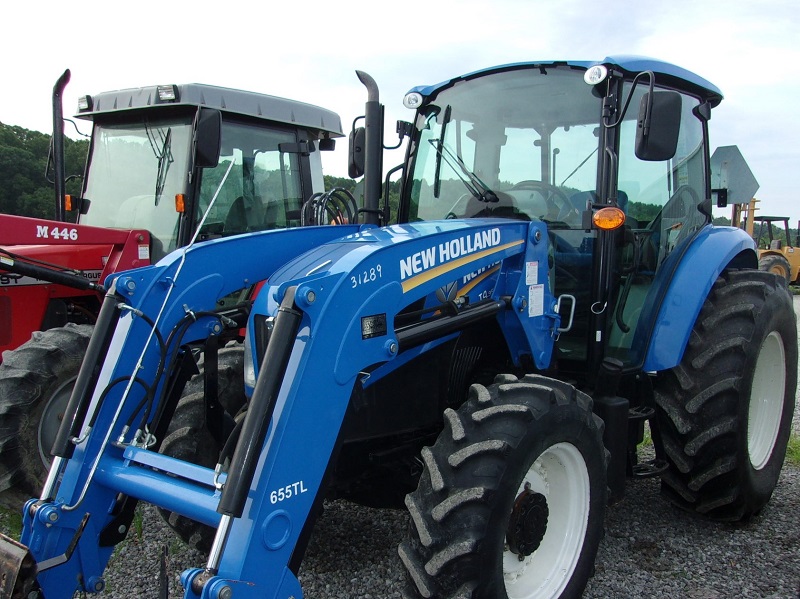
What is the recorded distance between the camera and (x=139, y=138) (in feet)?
18.2

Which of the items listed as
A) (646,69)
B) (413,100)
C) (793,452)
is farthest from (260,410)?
(793,452)

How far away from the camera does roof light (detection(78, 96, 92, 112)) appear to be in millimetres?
5702

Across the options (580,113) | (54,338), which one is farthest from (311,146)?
(580,113)

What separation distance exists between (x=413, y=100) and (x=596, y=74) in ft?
3.40

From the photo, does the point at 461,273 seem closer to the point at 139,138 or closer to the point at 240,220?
the point at 240,220

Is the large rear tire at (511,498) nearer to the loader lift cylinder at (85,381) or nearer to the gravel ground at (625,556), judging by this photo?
the gravel ground at (625,556)

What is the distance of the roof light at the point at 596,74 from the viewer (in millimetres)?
3211

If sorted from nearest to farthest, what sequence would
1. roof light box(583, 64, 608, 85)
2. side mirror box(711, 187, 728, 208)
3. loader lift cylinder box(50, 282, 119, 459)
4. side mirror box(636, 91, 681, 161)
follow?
loader lift cylinder box(50, 282, 119, 459) → side mirror box(636, 91, 681, 161) → roof light box(583, 64, 608, 85) → side mirror box(711, 187, 728, 208)

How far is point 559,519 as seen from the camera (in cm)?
279

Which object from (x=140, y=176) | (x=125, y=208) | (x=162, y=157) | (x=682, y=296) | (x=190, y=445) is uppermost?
(x=162, y=157)

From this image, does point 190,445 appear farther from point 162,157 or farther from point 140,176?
point 140,176

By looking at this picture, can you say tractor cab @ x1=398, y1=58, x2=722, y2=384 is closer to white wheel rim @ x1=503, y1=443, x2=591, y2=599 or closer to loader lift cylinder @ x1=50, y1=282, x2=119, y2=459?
white wheel rim @ x1=503, y1=443, x2=591, y2=599

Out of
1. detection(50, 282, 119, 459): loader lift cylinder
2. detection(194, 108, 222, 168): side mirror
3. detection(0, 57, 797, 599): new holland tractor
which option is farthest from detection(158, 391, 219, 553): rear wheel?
detection(194, 108, 222, 168): side mirror

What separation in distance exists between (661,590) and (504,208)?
1.89m
